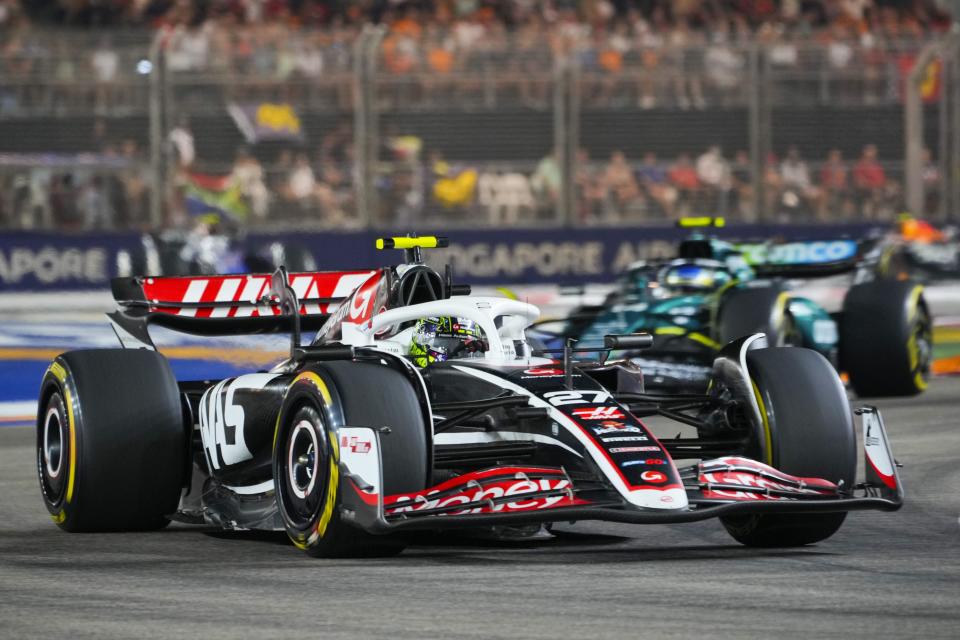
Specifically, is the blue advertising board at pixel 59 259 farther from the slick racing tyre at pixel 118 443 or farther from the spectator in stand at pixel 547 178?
the slick racing tyre at pixel 118 443

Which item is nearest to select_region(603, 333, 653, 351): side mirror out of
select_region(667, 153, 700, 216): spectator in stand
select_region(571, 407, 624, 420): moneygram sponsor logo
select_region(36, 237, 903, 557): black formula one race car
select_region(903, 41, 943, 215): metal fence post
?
select_region(36, 237, 903, 557): black formula one race car

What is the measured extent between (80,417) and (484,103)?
40.1ft

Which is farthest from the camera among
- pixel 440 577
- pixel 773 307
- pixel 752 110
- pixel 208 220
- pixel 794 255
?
pixel 752 110

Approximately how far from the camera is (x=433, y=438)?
7027 mm

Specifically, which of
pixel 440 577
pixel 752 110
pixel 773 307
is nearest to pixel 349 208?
pixel 752 110

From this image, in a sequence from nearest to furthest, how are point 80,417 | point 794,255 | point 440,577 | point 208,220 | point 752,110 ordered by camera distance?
point 440,577, point 80,417, point 794,255, point 208,220, point 752,110

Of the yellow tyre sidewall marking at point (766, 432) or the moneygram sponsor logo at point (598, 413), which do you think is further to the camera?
the yellow tyre sidewall marking at point (766, 432)

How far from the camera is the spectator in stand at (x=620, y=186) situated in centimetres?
2008

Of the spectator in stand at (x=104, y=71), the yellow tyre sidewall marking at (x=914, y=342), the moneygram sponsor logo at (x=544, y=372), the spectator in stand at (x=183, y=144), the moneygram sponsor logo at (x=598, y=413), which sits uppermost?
the spectator in stand at (x=104, y=71)

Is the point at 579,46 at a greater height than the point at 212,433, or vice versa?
the point at 579,46

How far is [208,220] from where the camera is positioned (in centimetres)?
1889

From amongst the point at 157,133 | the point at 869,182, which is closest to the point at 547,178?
the point at 869,182

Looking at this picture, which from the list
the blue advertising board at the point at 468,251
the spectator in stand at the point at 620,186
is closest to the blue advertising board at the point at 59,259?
the blue advertising board at the point at 468,251

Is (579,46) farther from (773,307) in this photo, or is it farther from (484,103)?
(773,307)
